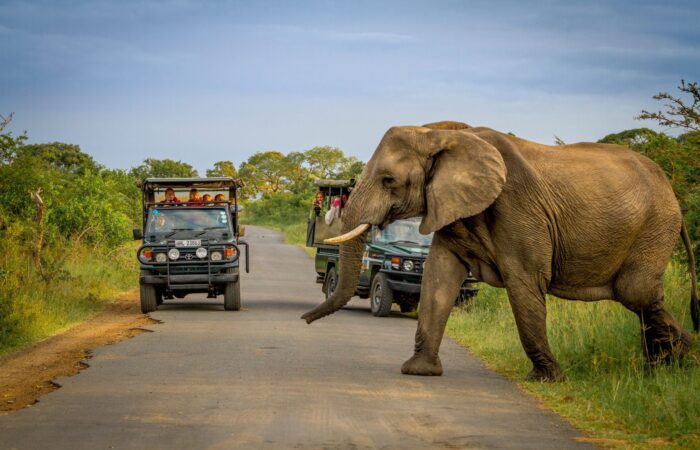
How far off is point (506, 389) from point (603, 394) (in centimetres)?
101

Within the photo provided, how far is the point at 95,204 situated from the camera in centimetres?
3025

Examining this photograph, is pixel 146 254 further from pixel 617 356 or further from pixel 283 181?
pixel 283 181

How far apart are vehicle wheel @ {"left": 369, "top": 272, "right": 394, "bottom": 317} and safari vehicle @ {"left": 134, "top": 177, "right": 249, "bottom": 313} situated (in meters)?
2.47

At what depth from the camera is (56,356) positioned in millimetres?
13508

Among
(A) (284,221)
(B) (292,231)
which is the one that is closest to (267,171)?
(A) (284,221)

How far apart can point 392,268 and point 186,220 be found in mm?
4336

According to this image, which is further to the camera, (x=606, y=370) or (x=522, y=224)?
(x=606, y=370)

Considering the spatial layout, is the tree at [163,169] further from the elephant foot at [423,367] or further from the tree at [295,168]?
the elephant foot at [423,367]

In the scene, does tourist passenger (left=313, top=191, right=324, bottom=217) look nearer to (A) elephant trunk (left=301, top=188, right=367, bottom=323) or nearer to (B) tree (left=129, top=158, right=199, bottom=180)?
(A) elephant trunk (left=301, top=188, right=367, bottom=323)

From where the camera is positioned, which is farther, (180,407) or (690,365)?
(690,365)

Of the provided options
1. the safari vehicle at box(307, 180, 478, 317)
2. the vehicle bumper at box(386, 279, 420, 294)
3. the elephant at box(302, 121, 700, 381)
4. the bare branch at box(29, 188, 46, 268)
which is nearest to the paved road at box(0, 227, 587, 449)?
the elephant at box(302, 121, 700, 381)

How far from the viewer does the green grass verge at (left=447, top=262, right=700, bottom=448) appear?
877 centimetres

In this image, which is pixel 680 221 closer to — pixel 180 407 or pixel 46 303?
pixel 180 407

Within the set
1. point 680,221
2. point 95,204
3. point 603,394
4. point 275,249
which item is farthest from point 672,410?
point 275,249
